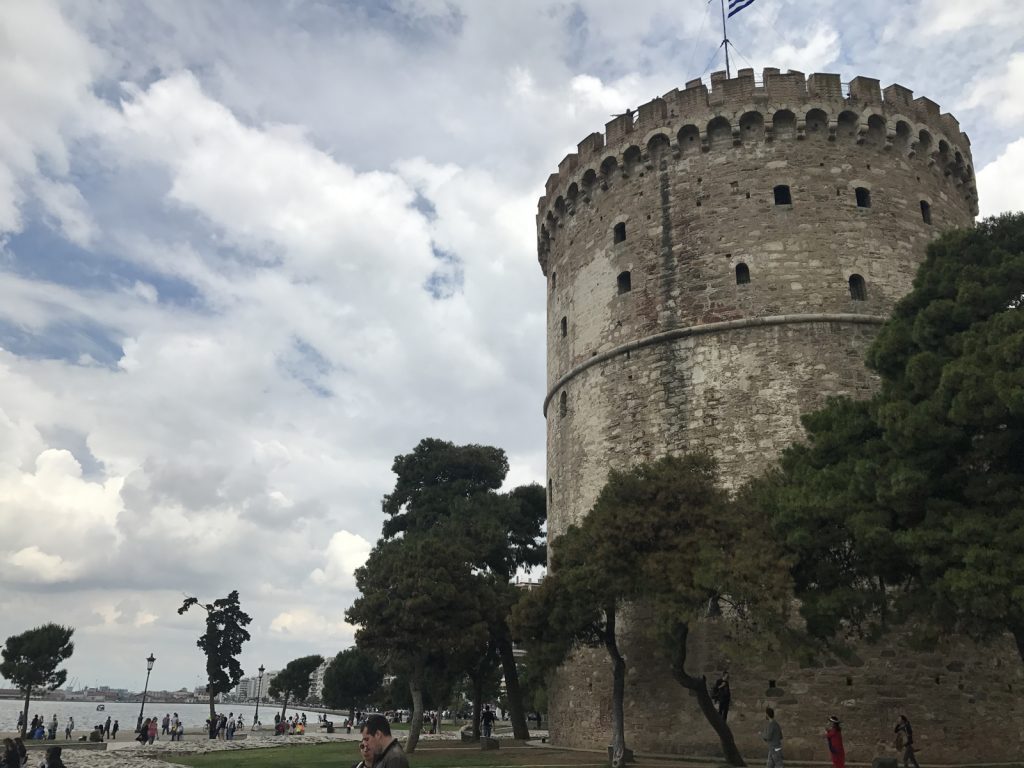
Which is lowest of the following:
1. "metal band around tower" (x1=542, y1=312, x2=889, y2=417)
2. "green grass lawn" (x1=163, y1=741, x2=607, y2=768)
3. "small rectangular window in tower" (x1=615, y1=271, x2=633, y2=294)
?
"green grass lawn" (x1=163, y1=741, x2=607, y2=768)

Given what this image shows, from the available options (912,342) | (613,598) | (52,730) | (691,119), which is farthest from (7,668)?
(912,342)

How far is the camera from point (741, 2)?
20969 millimetres

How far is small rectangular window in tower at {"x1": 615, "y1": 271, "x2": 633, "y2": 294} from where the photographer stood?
20016 mm

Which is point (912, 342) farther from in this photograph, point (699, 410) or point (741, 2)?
point (741, 2)

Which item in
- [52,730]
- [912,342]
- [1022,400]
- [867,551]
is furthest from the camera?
[52,730]

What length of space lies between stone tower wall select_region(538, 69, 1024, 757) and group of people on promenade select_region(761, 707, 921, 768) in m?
4.06

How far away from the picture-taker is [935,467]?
36.6ft

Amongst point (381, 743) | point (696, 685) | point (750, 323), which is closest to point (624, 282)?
point (750, 323)

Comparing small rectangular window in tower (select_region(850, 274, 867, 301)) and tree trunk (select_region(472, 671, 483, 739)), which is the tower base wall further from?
tree trunk (select_region(472, 671, 483, 739))

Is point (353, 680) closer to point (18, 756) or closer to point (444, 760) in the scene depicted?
point (444, 760)

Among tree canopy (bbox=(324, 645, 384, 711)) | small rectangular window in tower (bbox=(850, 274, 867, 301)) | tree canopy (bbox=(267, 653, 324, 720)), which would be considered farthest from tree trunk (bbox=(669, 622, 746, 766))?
tree canopy (bbox=(267, 653, 324, 720))

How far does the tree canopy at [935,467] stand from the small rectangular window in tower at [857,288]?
17.5ft

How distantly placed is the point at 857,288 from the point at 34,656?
39.1 m

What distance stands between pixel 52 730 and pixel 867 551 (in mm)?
32551
